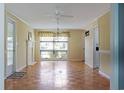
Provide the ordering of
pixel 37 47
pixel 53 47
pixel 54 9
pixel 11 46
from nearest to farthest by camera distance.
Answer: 1. pixel 54 9
2. pixel 11 46
3. pixel 37 47
4. pixel 53 47

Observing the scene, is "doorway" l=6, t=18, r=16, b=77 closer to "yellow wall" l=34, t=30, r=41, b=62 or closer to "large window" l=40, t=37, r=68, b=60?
"yellow wall" l=34, t=30, r=41, b=62

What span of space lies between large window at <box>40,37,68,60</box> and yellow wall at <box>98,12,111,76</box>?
19.6 feet

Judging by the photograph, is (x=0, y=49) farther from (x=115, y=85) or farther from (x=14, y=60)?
(x=14, y=60)

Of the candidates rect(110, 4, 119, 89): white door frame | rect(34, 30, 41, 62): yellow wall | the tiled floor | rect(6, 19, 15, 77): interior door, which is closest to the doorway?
rect(6, 19, 15, 77): interior door

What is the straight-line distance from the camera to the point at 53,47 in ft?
43.1

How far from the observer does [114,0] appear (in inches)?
71.4

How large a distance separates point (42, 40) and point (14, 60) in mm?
5876

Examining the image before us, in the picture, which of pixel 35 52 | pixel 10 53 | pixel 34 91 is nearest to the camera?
pixel 34 91

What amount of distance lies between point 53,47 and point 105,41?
6.85 metres

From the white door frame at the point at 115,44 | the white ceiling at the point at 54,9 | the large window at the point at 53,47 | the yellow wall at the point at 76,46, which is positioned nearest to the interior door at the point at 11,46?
the white ceiling at the point at 54,9

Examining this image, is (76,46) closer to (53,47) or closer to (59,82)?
(53,47)

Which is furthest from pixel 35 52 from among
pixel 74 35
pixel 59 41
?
pixel 74 35

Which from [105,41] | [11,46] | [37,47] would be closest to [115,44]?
[105,41]

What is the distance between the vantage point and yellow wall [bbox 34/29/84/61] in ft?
42.5
